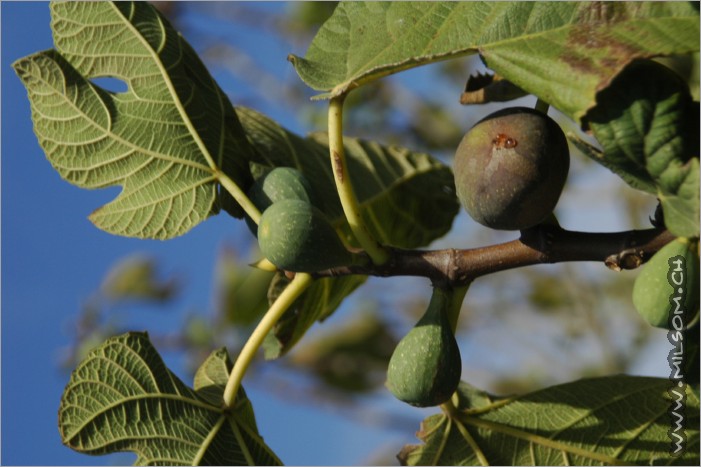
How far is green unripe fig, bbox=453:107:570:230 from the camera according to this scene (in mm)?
1054

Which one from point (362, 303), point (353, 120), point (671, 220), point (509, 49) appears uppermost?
point (353, 120)

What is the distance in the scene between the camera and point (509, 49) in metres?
1.04

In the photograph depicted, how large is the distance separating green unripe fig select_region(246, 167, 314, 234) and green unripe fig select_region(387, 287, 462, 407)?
1.03 feet

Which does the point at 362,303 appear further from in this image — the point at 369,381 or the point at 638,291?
the point at 638,291

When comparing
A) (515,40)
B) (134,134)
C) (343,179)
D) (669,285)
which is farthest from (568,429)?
(134,134)

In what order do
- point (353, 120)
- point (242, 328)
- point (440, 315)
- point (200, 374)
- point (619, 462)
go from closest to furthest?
point (440, 315), point (619, 462), point (200, 374), point (242, 328), point (353, 120)

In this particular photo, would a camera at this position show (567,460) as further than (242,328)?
No

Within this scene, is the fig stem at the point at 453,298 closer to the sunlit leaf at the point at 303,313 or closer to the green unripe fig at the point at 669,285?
the green unripe fig at the point at 669,285

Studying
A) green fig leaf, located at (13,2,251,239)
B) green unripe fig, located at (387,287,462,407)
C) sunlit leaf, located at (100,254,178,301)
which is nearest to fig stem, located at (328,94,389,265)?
green unripe fig, located at (387,287,462,407)

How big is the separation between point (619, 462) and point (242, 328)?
1802 mm

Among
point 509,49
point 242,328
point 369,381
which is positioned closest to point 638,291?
point 509,49

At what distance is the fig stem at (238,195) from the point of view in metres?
1.39

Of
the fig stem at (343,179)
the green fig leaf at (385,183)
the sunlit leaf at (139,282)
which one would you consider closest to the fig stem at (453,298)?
the fig stem at (343,179)

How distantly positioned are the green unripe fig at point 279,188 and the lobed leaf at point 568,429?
50 cm
